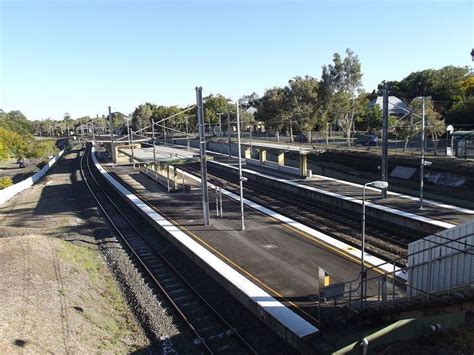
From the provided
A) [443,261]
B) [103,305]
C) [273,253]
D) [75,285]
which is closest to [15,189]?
[75,285]

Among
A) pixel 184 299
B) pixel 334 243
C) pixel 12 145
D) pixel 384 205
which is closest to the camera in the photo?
pixel 184 299

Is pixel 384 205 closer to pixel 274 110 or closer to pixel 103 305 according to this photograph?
pixel 103 305

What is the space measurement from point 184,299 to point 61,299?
4.26m

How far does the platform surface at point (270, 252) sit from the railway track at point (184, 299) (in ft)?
6.21

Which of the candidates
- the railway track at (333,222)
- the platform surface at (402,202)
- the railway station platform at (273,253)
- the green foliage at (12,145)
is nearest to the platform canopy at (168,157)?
the railway station platform at (273,253)

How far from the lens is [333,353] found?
10055 millimetres

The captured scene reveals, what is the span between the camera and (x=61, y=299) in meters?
13.8

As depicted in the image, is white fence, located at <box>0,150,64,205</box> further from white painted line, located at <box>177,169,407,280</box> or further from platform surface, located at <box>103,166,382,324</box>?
white painted line, located at <box>177,169,407,280</box>

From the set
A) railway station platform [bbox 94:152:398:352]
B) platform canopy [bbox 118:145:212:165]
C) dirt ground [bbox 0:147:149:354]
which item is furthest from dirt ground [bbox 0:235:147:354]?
platform canopy [bbox 118:145:212:165]

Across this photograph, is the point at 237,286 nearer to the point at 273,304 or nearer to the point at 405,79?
the point at 273,304

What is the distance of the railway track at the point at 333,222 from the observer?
19.1m

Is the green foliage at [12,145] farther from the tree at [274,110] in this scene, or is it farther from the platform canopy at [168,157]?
the tree at [274,110]

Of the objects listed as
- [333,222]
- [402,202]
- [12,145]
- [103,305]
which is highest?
[12,145]

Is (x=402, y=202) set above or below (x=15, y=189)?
above
